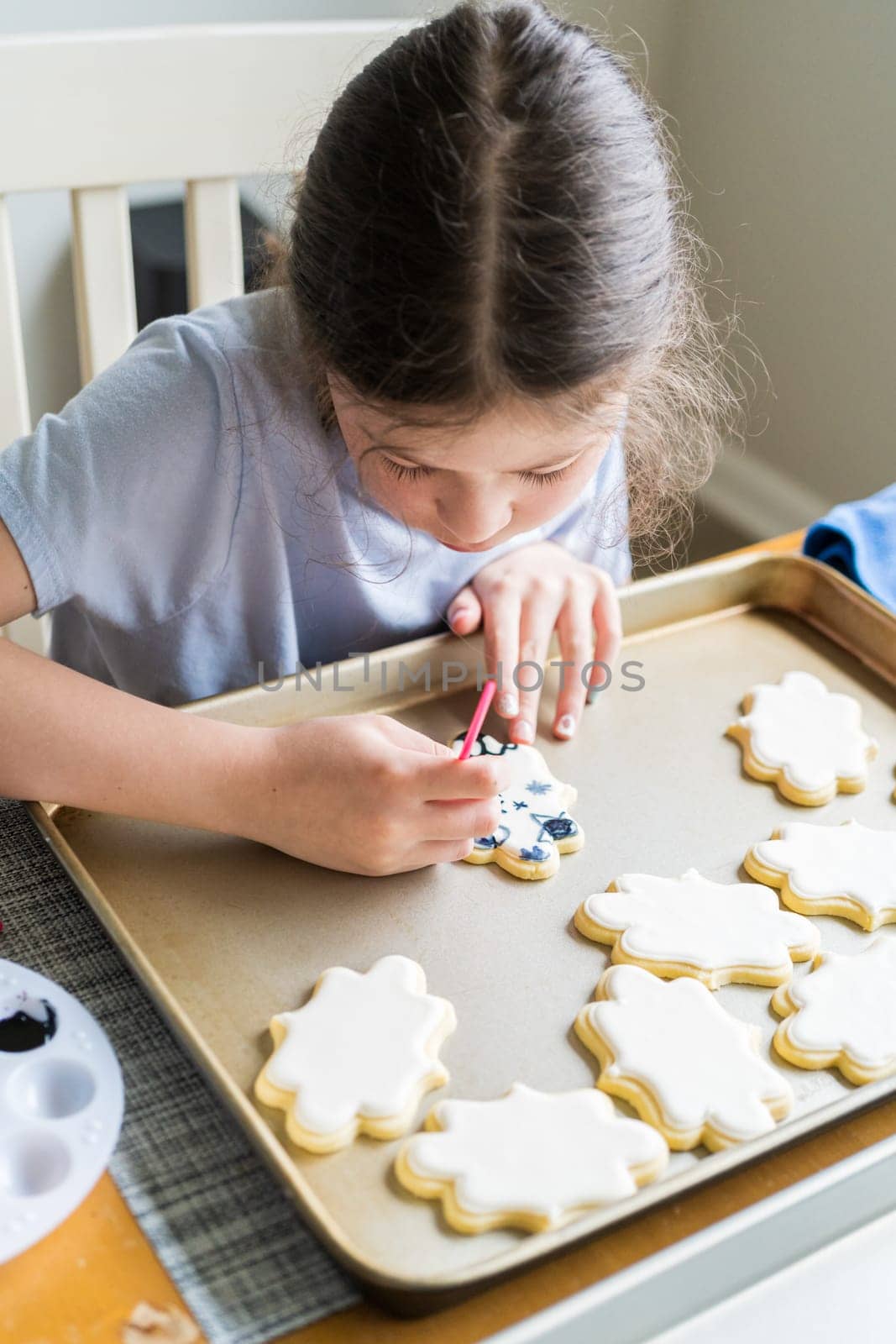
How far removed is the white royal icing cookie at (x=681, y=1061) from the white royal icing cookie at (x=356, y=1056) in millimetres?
71

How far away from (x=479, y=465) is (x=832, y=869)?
0.90ft

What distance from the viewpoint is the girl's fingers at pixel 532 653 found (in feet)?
2.47

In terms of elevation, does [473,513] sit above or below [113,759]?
above

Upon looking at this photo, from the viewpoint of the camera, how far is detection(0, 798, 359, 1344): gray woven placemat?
0.45m

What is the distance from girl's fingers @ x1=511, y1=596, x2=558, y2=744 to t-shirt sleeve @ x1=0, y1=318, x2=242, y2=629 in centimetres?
20

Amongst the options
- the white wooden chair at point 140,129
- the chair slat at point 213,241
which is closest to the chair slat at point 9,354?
the white wooden chair at point 140,129

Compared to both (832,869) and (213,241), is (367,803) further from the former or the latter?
(213,241)

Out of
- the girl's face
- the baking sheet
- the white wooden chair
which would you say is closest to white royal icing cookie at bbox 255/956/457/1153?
the baking sheet

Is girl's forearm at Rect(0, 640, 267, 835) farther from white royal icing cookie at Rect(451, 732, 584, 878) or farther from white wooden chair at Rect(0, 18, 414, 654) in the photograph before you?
white wooden chair at Rect(0, 18, 414, 654)

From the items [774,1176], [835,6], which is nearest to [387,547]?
[774,1176]

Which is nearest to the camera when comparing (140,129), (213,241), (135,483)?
(135,483)

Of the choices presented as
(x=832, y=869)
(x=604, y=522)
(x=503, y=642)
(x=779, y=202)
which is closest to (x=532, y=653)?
(x=503, y=642)

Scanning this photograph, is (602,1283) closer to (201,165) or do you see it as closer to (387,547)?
(387,547)

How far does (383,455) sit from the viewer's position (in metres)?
0.63
